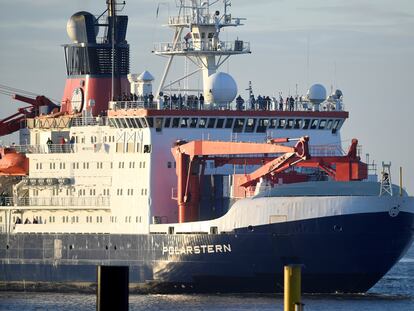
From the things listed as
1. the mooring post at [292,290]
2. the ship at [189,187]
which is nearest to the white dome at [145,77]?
the ship at [189,187]

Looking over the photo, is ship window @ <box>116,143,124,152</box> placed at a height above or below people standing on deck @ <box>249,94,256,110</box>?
below

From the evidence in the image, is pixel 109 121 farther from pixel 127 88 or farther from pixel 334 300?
pixel 334 300

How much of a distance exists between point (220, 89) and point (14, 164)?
9.53m

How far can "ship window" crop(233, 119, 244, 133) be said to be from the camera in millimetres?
51188

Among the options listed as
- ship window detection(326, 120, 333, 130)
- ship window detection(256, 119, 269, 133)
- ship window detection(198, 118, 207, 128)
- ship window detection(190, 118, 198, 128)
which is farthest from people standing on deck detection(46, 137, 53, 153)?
ship window detection(326, 120, 333, 130)

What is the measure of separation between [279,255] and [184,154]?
5067 millimetres

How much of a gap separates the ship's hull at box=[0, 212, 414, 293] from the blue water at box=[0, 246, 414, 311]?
57 centimetres

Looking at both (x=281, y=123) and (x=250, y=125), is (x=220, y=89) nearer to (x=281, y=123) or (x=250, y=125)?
(x=250, y=125)

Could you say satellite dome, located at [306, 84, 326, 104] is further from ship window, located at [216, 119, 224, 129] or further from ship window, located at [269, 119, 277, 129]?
ship window, located at [216, 119, 224, 129]

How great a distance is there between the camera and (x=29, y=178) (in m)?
54.9

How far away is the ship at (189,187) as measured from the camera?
4591cm

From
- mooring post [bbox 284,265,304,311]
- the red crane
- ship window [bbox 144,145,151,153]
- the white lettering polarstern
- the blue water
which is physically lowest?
the blue water

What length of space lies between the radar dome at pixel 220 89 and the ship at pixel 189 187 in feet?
0.17

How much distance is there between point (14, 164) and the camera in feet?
181
